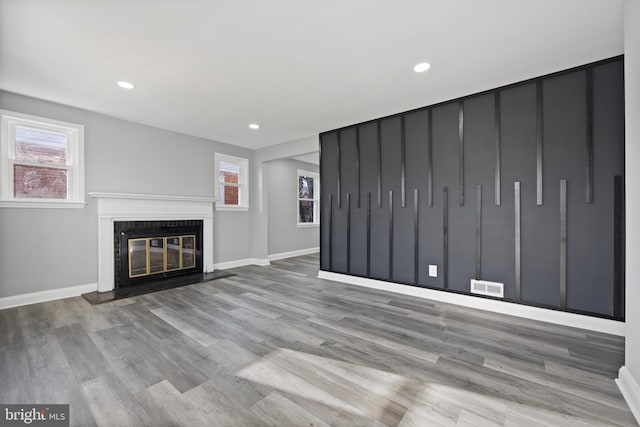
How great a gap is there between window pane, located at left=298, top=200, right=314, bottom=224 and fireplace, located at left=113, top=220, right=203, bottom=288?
2902mm

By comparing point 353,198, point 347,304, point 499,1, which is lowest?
point 347,304

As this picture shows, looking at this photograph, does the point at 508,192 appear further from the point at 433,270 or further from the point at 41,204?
the point at 41,204

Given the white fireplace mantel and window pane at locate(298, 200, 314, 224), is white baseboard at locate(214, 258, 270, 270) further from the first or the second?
window pane at locate(298, 200, 314, 224)

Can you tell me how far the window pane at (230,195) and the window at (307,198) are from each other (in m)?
1.87

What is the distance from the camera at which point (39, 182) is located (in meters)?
3.43

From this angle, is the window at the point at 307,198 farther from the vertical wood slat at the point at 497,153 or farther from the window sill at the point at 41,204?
the vertical wood slat at the point at 497,153

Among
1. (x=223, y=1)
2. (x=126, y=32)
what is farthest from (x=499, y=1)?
(x=126, y=32)

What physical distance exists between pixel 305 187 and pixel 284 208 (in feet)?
3.32

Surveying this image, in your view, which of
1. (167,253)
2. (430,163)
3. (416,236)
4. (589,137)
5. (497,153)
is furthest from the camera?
(167,253)

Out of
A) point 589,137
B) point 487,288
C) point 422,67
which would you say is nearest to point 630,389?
point 487,288

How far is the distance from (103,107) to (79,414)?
3.70m

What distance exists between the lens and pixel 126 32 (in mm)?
2090

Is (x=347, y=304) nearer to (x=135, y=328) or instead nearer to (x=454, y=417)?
(x=454, y=417)

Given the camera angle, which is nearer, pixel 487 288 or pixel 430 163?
pixel 487 288
